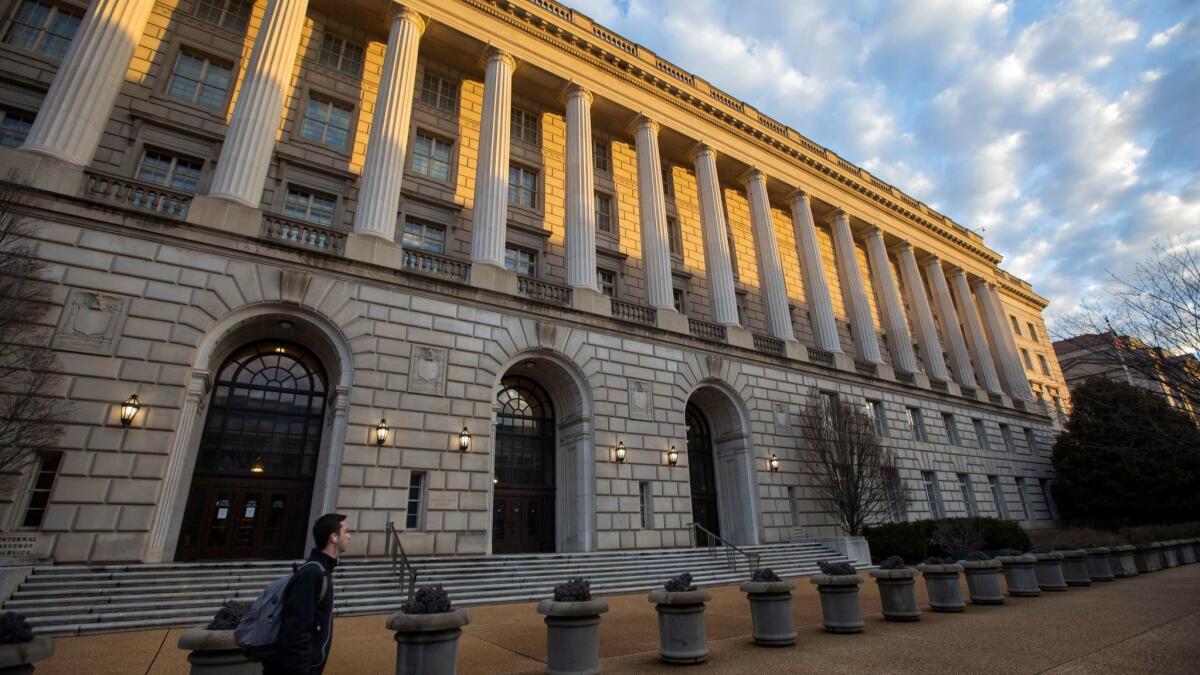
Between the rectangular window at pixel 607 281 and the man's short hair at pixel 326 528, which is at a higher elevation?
the rectangular window at pixel 607 281

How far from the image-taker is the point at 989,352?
1598 inches

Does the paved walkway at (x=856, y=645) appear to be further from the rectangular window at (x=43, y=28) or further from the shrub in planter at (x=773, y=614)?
the rectangular window at (x=43, y=28)

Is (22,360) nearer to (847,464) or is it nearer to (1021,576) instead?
(1021,576)

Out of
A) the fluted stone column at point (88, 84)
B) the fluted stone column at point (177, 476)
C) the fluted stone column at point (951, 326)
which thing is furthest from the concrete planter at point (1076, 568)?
the fluted stone column at point (88, 84)

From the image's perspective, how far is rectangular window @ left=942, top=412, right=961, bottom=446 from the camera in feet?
107

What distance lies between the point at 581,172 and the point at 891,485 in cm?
1970

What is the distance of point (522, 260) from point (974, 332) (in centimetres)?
3551

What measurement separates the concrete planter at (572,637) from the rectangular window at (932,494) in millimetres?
28766

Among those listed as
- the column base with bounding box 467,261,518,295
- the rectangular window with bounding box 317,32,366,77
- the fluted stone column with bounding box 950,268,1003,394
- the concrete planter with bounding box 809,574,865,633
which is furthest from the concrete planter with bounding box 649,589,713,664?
the fluted stone column with bounding box 950,268,1003,394

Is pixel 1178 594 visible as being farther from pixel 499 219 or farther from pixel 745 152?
pixel 745 152

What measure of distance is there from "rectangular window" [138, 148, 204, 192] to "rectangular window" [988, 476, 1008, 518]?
4260 cm

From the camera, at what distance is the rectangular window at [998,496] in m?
33.5

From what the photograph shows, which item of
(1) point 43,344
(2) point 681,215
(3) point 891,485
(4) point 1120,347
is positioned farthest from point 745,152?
(1) point 43,344

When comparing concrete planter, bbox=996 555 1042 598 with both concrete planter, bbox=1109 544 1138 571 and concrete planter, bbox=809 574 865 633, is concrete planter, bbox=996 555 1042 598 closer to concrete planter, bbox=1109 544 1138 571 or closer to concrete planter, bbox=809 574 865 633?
concrete planter, bbox=809 574 865 633
